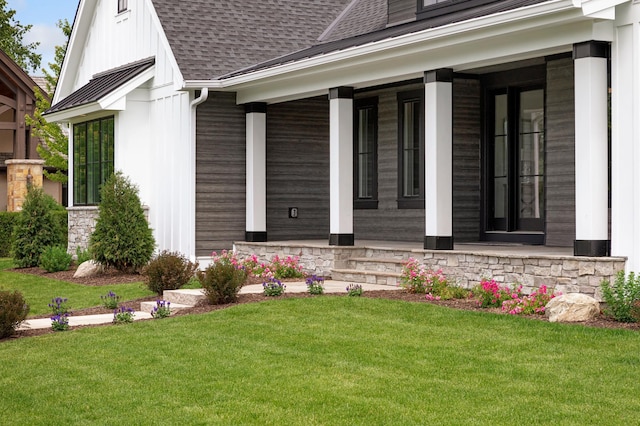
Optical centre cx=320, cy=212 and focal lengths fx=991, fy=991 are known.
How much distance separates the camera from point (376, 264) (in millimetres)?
14594

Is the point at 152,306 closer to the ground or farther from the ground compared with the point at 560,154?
closer to the ground

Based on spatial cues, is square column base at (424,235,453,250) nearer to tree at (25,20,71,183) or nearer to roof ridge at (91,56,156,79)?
roof ridge at (91,56,156,79)

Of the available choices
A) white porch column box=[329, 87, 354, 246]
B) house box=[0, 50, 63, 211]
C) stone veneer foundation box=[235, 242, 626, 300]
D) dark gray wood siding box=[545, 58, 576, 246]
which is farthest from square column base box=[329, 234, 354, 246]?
house box=[0, 50, 63, 211]

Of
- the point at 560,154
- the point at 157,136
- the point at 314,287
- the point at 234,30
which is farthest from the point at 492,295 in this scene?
the point at 234,30

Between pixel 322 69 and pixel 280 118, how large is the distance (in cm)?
349


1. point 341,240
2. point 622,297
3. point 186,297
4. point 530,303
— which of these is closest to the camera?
point 622,297

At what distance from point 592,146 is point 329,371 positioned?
446 centimetres

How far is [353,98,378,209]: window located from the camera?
17656mm

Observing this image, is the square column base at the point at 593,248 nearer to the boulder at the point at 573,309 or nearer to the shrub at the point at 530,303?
the shrub at the point at 530,303

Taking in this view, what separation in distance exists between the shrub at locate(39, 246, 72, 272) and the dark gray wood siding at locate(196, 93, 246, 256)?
3023 mm

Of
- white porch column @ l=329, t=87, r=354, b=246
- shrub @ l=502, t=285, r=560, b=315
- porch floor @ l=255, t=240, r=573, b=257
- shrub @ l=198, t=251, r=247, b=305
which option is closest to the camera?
shrub @ l=502, t=285, r=560, b=315

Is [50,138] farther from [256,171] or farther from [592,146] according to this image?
[592,146]

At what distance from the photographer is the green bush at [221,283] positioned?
1209cm

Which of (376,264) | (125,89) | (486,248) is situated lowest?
(376,264)
